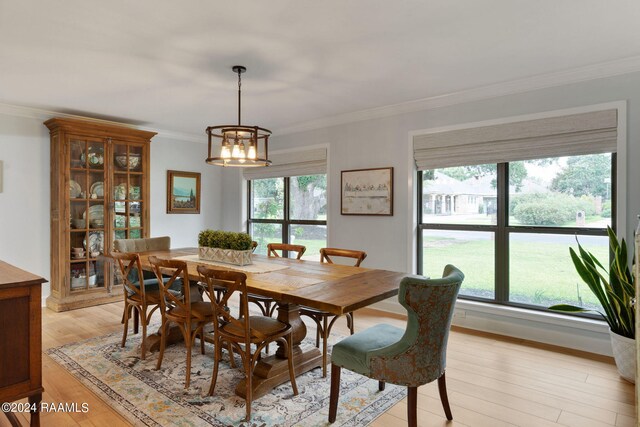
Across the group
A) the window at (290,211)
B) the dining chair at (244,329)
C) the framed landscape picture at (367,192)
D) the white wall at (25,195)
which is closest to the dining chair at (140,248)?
the white wall at (25,195)

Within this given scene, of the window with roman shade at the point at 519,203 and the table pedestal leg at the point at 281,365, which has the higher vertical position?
the window with roman shade at the point at 519,203

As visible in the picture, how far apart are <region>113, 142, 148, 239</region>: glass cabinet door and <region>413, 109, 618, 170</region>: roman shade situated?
11.7 ft

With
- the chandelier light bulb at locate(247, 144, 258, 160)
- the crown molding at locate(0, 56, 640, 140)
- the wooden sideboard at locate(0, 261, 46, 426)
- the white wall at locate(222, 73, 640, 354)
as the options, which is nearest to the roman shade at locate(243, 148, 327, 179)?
Result: the white wall at locate(222, 73, 640, 354)

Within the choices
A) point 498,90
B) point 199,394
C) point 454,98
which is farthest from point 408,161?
point 199,394

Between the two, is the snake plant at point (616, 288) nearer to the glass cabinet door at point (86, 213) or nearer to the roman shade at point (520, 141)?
the roman shade at point (520, 141)

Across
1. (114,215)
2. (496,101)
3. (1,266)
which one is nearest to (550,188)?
(496,101)

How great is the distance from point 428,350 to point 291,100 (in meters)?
2.96

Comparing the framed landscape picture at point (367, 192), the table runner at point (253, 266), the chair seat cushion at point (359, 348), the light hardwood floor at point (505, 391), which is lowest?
the light hardwood floor at point (505, 391)

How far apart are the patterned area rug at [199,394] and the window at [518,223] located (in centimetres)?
181

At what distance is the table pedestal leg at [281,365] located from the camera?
2.46m

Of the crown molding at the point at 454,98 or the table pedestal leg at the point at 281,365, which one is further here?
the crown molding at the point at 454,98

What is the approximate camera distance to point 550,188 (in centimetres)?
346

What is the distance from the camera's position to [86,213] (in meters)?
4.57

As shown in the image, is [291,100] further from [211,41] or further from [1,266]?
[1,266]
